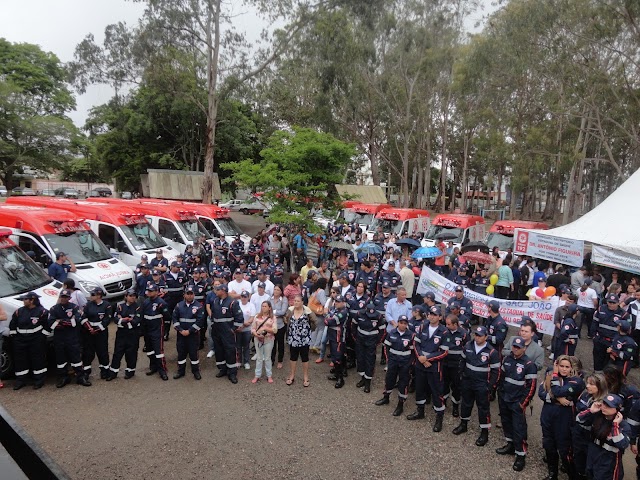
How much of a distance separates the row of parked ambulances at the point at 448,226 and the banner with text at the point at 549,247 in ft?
3.69

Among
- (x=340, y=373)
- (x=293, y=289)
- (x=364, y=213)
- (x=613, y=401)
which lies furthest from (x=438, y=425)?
(x=364, y=213)

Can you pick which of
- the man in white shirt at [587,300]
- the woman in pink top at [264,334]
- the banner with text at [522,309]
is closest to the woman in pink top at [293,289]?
the woman in pink top at [264,334]

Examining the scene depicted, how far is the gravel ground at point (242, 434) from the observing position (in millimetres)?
5668

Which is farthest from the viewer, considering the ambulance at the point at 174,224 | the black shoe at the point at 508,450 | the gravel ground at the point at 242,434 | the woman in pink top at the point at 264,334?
the ambulance at the point at 174,224

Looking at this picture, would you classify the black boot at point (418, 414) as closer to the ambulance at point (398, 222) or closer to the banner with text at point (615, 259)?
the banner with text at point (615, 259)

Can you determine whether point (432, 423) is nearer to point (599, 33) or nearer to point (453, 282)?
point (453, 282)

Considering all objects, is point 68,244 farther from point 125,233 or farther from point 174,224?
point 174,224

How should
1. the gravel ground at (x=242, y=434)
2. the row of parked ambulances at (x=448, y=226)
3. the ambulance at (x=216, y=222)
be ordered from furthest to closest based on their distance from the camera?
1. the ambulance at (x=216, y=222)
2. the row of parked ambulances at (x=448, y=226)
3. the gravel ground at (x=242, y=434)

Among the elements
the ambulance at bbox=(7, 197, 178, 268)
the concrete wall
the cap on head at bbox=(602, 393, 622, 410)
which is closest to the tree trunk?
the concrete wall

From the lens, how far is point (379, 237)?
17.4m

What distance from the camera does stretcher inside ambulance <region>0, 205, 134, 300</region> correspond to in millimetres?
10789

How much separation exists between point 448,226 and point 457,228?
383 millimetres

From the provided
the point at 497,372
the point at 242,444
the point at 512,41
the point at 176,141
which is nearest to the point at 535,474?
the point at 497,372

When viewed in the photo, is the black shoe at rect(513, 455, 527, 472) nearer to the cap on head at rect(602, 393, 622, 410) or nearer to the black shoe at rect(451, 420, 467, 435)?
the black shoe at rect(451, 420, 467, 435)
